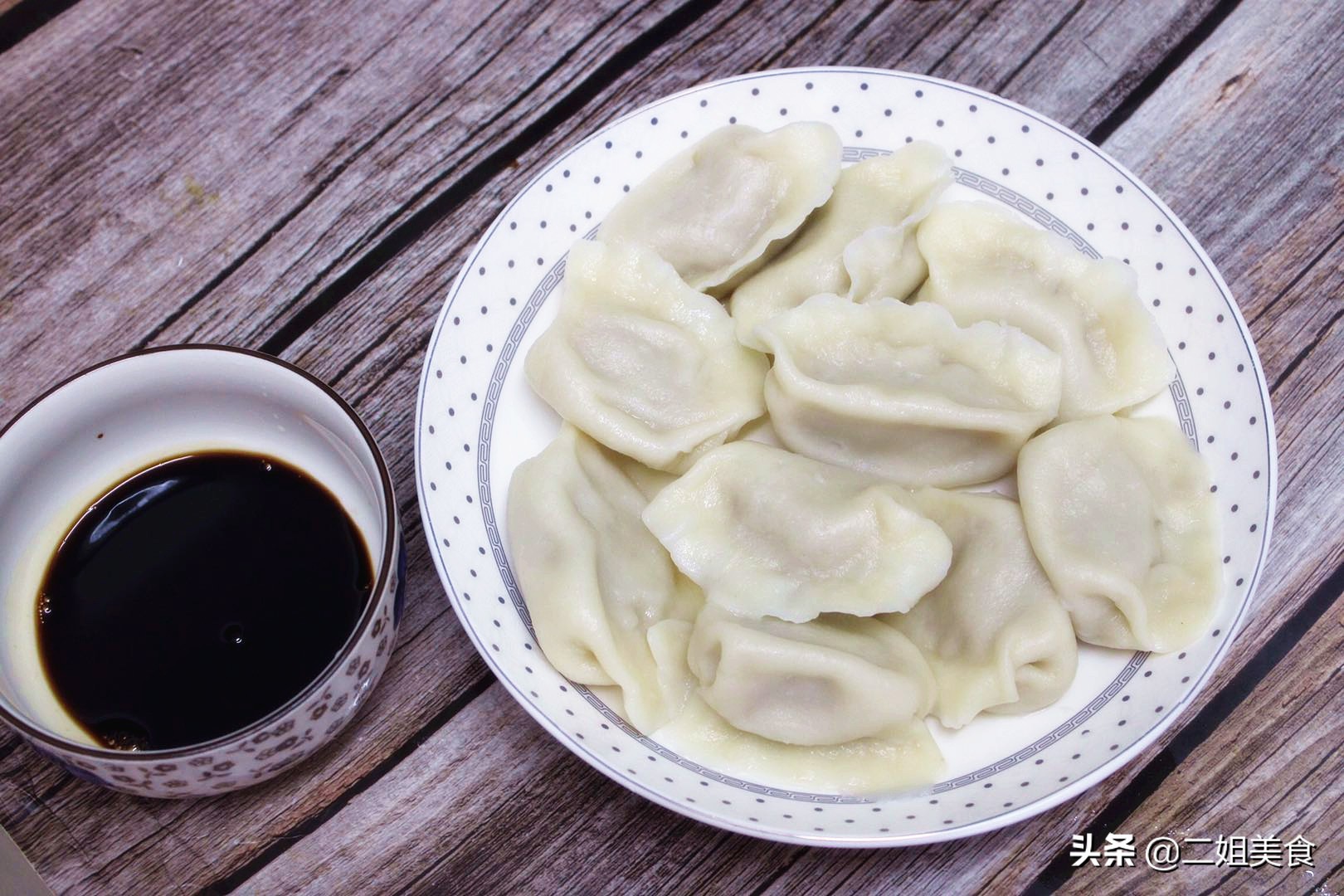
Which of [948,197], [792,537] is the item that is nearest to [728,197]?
[948,197]

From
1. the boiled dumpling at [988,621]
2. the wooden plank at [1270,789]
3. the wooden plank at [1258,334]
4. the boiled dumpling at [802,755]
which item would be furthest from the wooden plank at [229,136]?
the wooden plank at [1270,789]

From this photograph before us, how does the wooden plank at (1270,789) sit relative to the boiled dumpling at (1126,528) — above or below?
below

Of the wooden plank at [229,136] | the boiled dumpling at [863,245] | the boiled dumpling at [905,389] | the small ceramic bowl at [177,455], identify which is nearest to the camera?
the small ceramic bowl at [177,455]

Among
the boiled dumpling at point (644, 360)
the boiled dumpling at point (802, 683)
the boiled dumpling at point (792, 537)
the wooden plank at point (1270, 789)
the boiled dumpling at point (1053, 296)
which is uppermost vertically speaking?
the boiled dumpling at point (1053, 296)

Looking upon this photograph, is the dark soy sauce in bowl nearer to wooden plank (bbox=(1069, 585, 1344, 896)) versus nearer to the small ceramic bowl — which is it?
the small ceramic bowl

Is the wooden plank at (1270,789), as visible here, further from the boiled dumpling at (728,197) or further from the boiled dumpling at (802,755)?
the boiled dumpling at (728,197)

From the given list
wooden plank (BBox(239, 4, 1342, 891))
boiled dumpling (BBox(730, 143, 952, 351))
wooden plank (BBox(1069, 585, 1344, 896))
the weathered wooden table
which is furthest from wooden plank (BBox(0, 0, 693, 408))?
wooden plank (BBox(1069, 585, 1344, 896))

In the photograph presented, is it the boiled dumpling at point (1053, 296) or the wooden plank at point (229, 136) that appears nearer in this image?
the boiled dumpling at point (1053, 296)

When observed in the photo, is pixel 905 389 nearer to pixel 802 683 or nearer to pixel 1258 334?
pixel 802 683

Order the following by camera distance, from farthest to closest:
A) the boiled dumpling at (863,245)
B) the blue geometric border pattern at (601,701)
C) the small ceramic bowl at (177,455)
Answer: the boiled dumpling at (863,245), the blue geometric border pattern at (601,701), the small ceramic bowl at (177,455)
